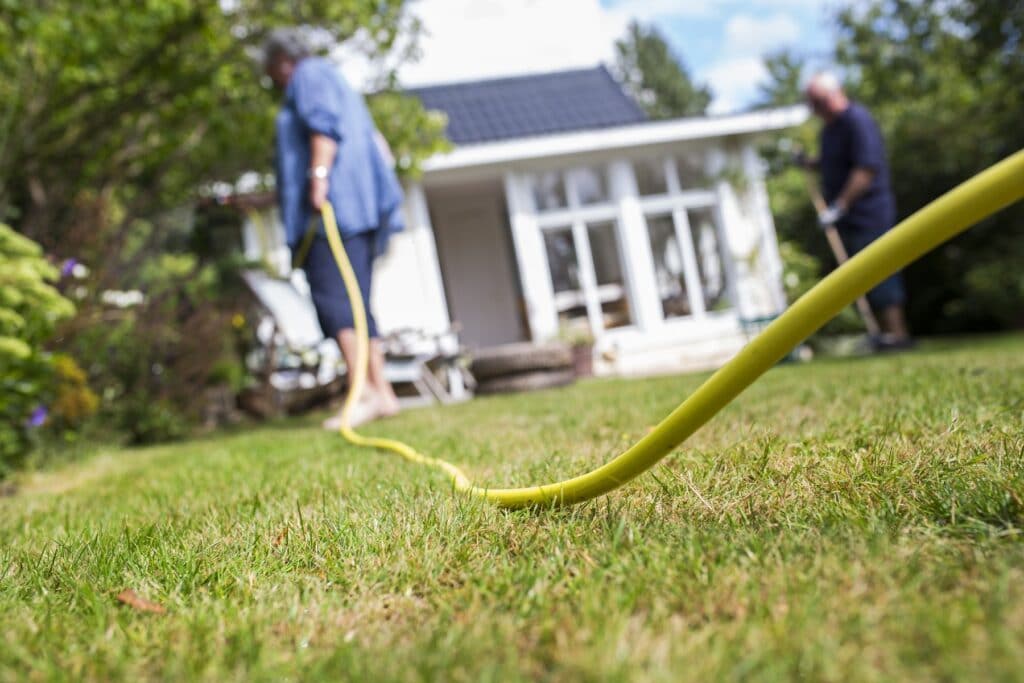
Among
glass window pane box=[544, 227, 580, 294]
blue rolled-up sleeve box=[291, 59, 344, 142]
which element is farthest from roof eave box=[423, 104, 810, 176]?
blue rolled-up sleeve box=[291, 59, 344, 142]

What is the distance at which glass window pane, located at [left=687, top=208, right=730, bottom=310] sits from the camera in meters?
11.1

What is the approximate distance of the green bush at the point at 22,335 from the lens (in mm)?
2873

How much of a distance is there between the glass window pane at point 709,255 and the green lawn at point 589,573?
9.02 meters

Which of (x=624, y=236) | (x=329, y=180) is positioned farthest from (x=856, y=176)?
(x=624, y=236)

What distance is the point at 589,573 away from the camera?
1.13m

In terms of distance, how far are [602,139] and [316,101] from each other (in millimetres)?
6901

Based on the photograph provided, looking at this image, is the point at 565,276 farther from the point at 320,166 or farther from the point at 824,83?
the point at 320,166

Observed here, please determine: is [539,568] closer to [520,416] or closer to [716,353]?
[520,416]

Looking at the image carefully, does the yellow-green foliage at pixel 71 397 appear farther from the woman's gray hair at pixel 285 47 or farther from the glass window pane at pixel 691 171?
the glass window pane at pixel 691 171

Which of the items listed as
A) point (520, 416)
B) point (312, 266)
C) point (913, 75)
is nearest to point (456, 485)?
point (520, 416)

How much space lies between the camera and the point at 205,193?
27.7 feet

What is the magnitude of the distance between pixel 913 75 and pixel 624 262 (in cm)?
460

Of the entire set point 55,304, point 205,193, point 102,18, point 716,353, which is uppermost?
point 102,18

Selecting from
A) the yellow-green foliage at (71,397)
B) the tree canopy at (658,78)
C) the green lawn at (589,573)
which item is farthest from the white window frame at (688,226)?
the tree canopy at (658,78)
